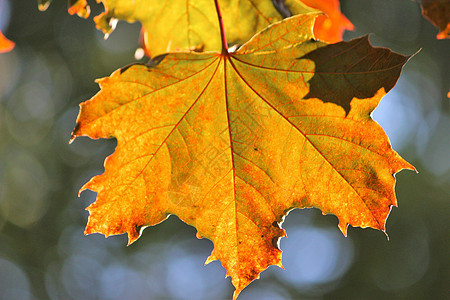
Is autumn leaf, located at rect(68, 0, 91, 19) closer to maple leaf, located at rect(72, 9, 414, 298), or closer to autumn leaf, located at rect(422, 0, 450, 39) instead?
maple leaf, located at rect(72, 9, 414, 298)

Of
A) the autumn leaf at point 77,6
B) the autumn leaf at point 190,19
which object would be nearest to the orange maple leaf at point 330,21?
the autumn leaf at point 190,19

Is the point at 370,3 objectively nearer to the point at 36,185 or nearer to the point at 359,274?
the point at 359,274

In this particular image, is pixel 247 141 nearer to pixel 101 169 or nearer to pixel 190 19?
pixel 190 19

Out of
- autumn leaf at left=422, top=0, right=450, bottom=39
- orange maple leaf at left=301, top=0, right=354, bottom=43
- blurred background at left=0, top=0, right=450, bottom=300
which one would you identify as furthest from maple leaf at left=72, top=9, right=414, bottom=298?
blurred background at left=0, top=0, right=450, bottom=300

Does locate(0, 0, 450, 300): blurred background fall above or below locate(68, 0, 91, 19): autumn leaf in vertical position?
below

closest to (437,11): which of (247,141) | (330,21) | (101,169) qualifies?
(247,141)

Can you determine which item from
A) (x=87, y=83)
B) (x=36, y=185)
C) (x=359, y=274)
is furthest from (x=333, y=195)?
(x=36, y=185)
